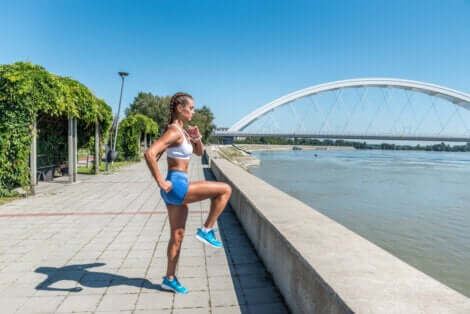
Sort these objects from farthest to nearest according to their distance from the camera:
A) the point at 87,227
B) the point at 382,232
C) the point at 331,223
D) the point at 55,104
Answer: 1. the point at 382,232
2. the point at 55,104
3. the point at 87,227
4. the point at 331,223

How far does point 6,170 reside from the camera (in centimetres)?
684

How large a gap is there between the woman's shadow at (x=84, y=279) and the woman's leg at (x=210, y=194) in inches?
36.9

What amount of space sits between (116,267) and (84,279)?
362 mm

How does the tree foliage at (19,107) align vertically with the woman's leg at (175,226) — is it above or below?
above

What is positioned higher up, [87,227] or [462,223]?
[87,227]

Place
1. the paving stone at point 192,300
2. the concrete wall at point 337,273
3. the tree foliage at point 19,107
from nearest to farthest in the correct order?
1. the concrete wall at point 337,273
2. the paving stone at point 192,300
3. the tree foliage at point 19,107

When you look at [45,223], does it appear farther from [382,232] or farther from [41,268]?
[382,232]

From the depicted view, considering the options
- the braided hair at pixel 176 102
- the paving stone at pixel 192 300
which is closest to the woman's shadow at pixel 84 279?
the paving stone at pixel 192 300

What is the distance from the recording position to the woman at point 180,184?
2256 millimetres

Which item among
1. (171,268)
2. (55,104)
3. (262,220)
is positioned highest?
(55,104)

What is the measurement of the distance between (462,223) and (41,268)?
12720 mm

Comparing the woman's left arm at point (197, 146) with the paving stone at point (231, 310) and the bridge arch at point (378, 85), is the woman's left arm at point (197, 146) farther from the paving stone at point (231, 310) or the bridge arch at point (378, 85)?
the bridge arch at point (378, 85)

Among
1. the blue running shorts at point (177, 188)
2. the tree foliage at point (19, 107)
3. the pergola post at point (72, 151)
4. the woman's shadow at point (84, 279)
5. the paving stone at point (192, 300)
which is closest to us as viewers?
the blue running shorts at point (177, 188)

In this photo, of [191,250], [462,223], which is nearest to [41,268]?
[191,250]
